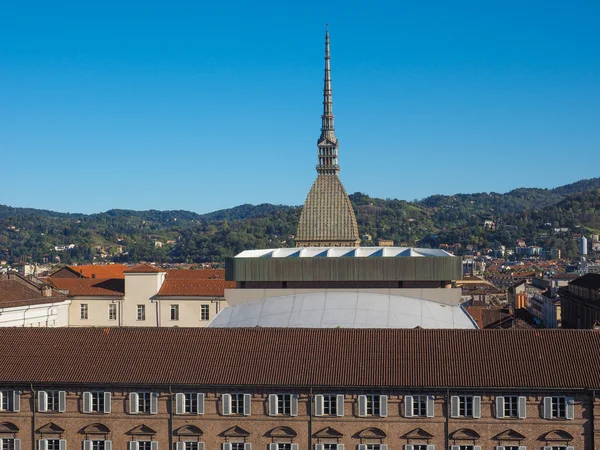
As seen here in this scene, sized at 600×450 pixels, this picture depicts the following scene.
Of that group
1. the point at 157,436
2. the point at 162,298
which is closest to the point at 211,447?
the point at 157,436

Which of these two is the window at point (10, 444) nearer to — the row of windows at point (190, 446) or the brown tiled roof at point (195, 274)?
the row of windows at point (190, 446)

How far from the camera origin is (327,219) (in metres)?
159

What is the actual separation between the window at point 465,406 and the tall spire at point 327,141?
11388 centimetres

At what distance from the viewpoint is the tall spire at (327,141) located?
163375 millimetres

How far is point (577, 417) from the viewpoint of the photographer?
49.9 m

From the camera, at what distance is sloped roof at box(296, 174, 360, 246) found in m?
158

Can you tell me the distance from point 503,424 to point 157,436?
1725 cm

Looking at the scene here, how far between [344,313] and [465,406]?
2060 centimetres

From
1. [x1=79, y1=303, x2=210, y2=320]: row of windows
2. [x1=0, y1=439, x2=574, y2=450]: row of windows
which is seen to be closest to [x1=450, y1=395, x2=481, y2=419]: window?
[x1=0, y1=439, x2=574, y2=450]: row of windows

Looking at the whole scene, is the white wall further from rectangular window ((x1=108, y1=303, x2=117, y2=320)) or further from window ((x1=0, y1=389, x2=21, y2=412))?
window ((x1=0, y1=389, x2=21, y2=412))

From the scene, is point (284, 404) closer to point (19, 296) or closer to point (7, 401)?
point (7, 401)

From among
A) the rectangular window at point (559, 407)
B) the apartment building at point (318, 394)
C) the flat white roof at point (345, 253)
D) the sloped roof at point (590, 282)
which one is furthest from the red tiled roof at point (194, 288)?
the rectangular window at point (559, 407)

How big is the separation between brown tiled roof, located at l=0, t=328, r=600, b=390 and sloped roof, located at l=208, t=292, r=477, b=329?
1312 centimetres

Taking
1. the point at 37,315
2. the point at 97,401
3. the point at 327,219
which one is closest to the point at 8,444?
the point at 97,401
